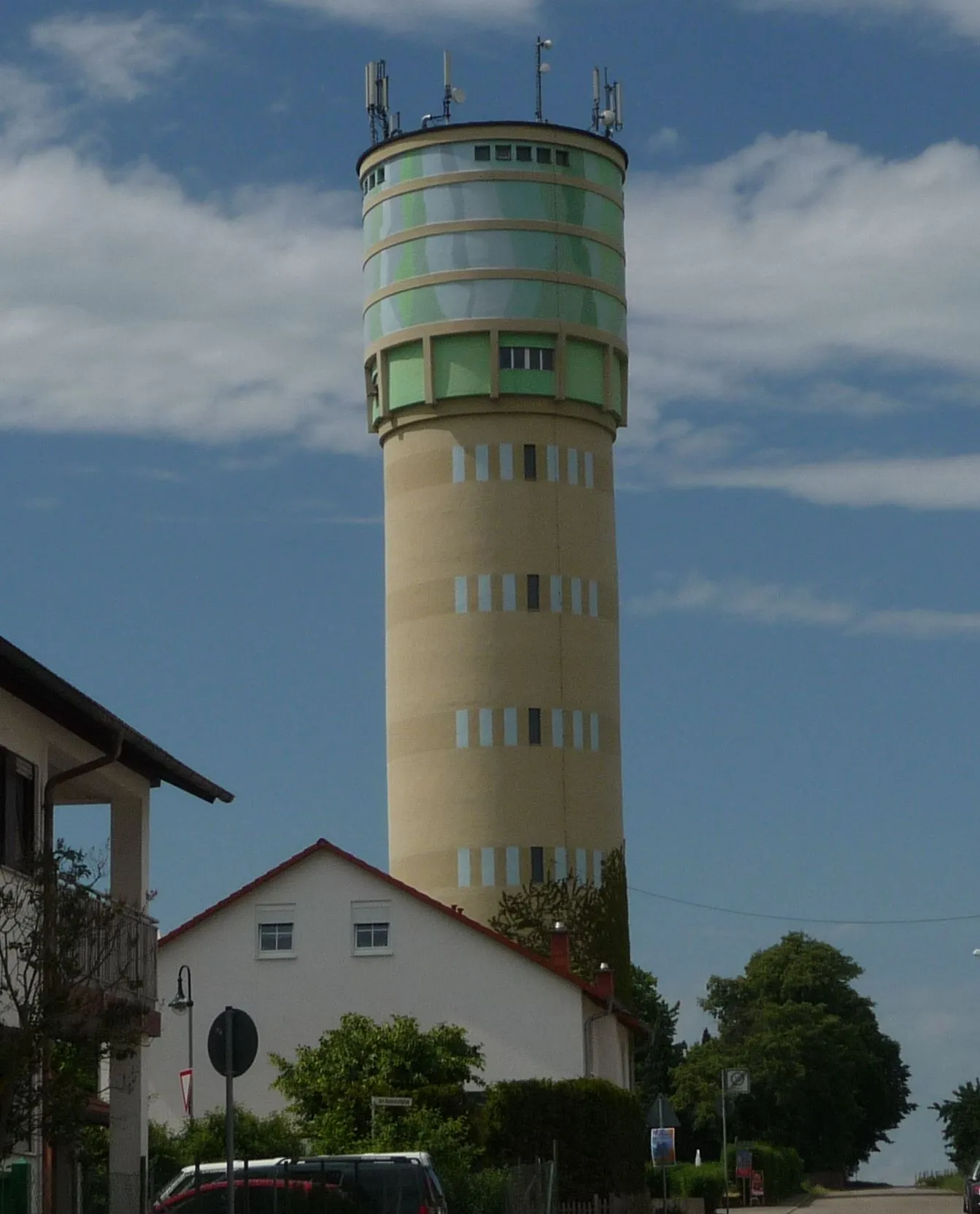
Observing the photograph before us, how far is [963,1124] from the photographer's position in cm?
8056

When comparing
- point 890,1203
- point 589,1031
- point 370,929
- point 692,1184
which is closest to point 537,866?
point 692,1184

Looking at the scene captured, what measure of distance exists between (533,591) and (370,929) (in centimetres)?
1971

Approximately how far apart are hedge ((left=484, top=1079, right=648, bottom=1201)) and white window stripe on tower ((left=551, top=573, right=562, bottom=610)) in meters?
25.8

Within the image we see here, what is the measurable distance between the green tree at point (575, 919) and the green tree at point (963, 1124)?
15.6 metres

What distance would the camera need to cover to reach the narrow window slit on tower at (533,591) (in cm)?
7038

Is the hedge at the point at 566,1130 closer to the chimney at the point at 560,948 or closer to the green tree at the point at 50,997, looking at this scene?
the chimney at the point at 560,948

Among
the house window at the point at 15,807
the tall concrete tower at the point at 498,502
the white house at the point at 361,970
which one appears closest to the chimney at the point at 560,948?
the white house at the point at 361,970

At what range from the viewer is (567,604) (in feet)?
233

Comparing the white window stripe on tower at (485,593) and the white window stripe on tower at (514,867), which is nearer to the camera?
the white window stripe on tower at (514,867)

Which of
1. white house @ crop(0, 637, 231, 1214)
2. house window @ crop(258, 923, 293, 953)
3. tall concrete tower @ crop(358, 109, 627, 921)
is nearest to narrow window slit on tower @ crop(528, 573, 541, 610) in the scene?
tall concrete tower @ crop(358, 109, 627, 921)

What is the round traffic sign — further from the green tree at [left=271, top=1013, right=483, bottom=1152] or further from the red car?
the green tree at [left=271, top=1013, right=483, bottom=1152]

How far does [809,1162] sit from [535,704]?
3318cm

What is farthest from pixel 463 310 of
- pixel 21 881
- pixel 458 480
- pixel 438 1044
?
pixel 21 881

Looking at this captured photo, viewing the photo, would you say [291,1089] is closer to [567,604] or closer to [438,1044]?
[438,1044]
